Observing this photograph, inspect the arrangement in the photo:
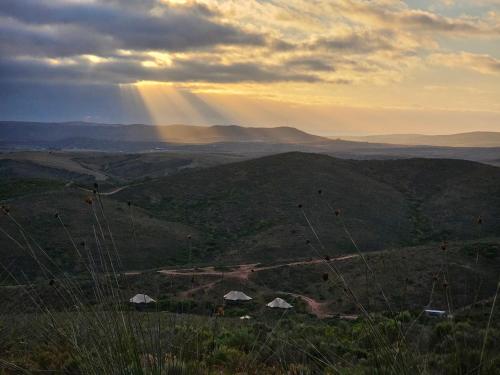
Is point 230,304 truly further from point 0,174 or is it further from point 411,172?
point 0,174

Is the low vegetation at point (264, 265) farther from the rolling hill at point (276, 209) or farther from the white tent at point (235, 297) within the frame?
the white tent at point (235, 297)

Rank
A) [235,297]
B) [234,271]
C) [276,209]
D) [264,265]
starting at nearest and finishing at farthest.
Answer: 1. [235,297]
2. [234,271]
3. [264,265]
4. [276,209]

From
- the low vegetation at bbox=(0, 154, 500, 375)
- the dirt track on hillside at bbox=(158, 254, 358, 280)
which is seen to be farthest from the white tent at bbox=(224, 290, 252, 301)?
the dirt track on hillside at bbox=(158, 254, 358, 280)

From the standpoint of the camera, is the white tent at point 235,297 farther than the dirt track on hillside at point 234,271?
No

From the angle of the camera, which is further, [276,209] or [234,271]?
[276,209]

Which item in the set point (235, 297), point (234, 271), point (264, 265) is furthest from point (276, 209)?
point (235, 297)

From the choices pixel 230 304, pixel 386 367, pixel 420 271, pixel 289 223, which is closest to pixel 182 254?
pixel 289 223

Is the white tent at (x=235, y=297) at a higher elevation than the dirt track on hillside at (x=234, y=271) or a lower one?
higher

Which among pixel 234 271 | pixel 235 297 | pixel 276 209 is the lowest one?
pixel 234 271

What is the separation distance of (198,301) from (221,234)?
27.1 meters

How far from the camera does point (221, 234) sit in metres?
54.3

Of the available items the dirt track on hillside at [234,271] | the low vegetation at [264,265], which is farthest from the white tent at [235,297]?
the dirt track on hillside at [234,271]

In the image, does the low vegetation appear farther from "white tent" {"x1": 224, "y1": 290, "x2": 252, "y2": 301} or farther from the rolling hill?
"white tent" {"x1": 224, "y1": 290, "x2": 252, "y2": 301}

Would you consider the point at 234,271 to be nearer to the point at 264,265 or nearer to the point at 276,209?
the point at 264,265
